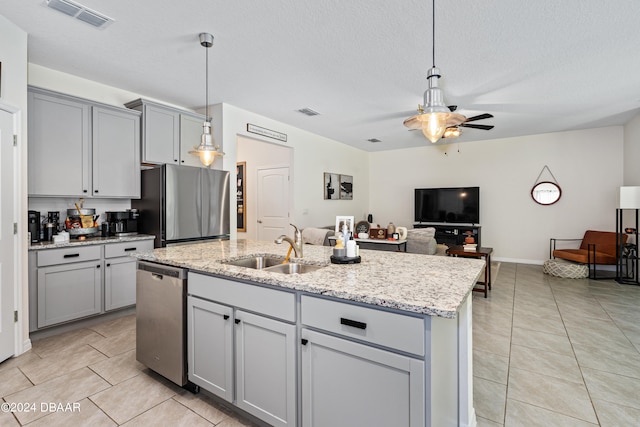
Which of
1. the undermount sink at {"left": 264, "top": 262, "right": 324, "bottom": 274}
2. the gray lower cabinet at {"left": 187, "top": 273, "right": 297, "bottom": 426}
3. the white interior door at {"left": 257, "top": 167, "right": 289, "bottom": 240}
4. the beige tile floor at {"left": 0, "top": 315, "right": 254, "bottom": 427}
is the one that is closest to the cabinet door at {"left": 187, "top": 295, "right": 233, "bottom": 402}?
the gray lower cabinet at {"left": 187, "top": 273, "right": 297, "bottom": 426}

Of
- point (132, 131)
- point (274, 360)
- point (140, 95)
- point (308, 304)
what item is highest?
point (140, 95)

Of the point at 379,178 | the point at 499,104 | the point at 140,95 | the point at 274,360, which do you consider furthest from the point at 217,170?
the point at 379,178

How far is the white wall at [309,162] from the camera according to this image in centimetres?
460

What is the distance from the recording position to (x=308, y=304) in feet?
4.94

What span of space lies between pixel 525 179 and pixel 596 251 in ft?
6.09

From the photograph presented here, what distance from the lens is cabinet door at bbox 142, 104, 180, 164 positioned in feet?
12.8

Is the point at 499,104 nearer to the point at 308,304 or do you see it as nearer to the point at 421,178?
the point at 421,178

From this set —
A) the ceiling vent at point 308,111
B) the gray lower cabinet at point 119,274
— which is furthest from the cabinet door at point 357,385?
the ceiling vent at point 308,111

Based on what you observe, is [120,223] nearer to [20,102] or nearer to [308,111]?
[20,102]

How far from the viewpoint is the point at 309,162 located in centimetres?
625

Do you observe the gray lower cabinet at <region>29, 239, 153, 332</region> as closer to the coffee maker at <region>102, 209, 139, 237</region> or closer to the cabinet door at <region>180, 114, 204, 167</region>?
the coffee maker at <region>102, 209, 139, 237</region>

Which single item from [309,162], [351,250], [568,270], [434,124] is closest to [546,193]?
[568,270]

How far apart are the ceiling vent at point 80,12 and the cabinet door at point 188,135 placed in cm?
179

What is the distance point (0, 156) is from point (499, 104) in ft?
18.4
